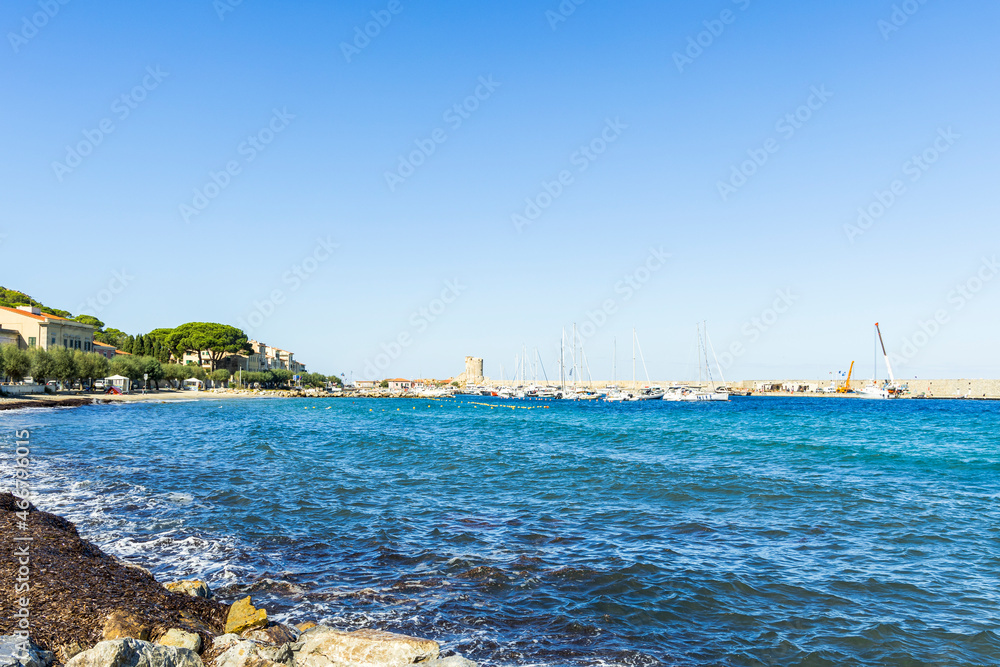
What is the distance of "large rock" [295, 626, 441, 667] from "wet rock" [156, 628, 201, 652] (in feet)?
3.47

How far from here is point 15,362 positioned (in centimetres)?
5866

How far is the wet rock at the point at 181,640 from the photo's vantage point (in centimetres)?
640

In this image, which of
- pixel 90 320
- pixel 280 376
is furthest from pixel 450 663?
pixel 280 376

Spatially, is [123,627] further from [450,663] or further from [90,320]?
[90,320]

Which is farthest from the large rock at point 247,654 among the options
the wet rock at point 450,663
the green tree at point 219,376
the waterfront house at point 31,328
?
the green tree at point 219,376

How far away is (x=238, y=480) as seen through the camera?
64.1 feet

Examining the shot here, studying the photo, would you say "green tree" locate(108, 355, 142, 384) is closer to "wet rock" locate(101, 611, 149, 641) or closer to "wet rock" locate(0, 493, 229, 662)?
"wet rock" locate(0, 493, 229, 662)

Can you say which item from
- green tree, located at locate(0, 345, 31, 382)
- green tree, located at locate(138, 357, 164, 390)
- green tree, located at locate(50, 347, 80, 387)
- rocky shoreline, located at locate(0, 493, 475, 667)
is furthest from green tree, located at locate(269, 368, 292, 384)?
rocky shoreline, located at locate(0, 493, 475, 667)

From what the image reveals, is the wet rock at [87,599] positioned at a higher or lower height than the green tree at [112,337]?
lower

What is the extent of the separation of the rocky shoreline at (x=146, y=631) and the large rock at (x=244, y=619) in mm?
12

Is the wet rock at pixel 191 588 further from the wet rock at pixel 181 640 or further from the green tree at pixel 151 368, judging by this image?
the green tree at pixel 151 368

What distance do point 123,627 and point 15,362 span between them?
2644 inches

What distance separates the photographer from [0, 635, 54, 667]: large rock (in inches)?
195

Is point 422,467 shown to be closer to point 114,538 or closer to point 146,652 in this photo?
point 114,538
